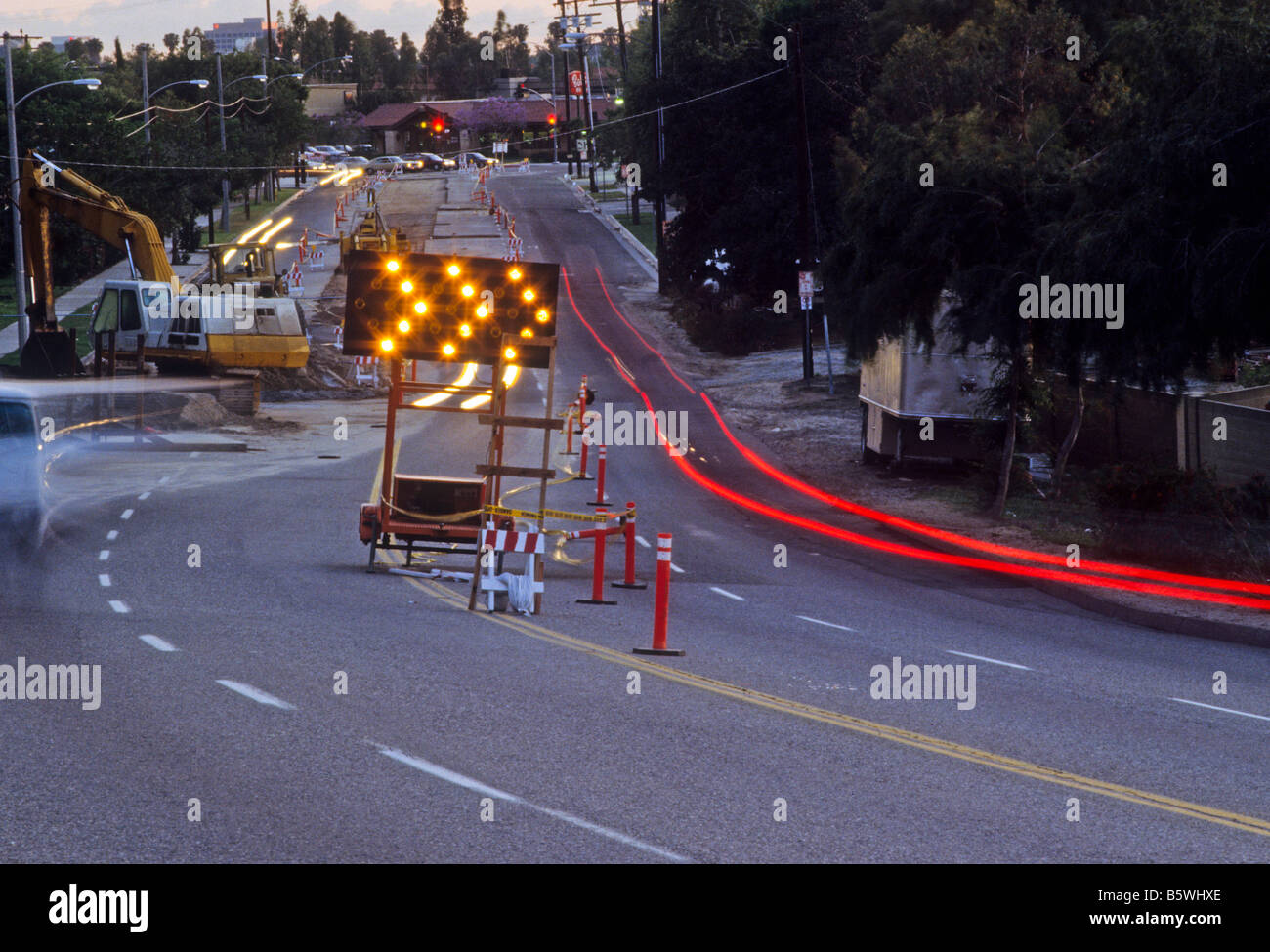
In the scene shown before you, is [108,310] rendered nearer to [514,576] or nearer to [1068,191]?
[514,576]

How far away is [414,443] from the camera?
101 ft

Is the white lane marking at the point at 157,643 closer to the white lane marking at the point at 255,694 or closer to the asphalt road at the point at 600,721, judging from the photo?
the asphalt road at the point at 600,721

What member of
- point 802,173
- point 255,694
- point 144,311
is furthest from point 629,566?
point 802,173

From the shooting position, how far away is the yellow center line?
8.84 metres

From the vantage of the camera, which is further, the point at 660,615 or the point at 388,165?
the point at 388,165

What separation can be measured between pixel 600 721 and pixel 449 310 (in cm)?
753

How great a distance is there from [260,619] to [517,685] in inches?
139

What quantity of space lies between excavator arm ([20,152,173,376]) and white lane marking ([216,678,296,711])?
24.5 meters

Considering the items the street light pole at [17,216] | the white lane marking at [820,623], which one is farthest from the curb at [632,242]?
the white lane marking at [820,623]

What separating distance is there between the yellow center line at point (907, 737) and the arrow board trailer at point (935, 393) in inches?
482

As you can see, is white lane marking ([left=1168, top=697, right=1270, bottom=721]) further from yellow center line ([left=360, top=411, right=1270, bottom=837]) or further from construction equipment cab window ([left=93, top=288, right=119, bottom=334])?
construction equipment cab window ([left=93, top=288, right=119, bottom=334])

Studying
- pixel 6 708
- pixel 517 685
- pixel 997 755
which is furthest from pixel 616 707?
pixel 6 708

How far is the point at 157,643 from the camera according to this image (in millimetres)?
12648

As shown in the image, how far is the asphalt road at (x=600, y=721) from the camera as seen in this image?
805cm
